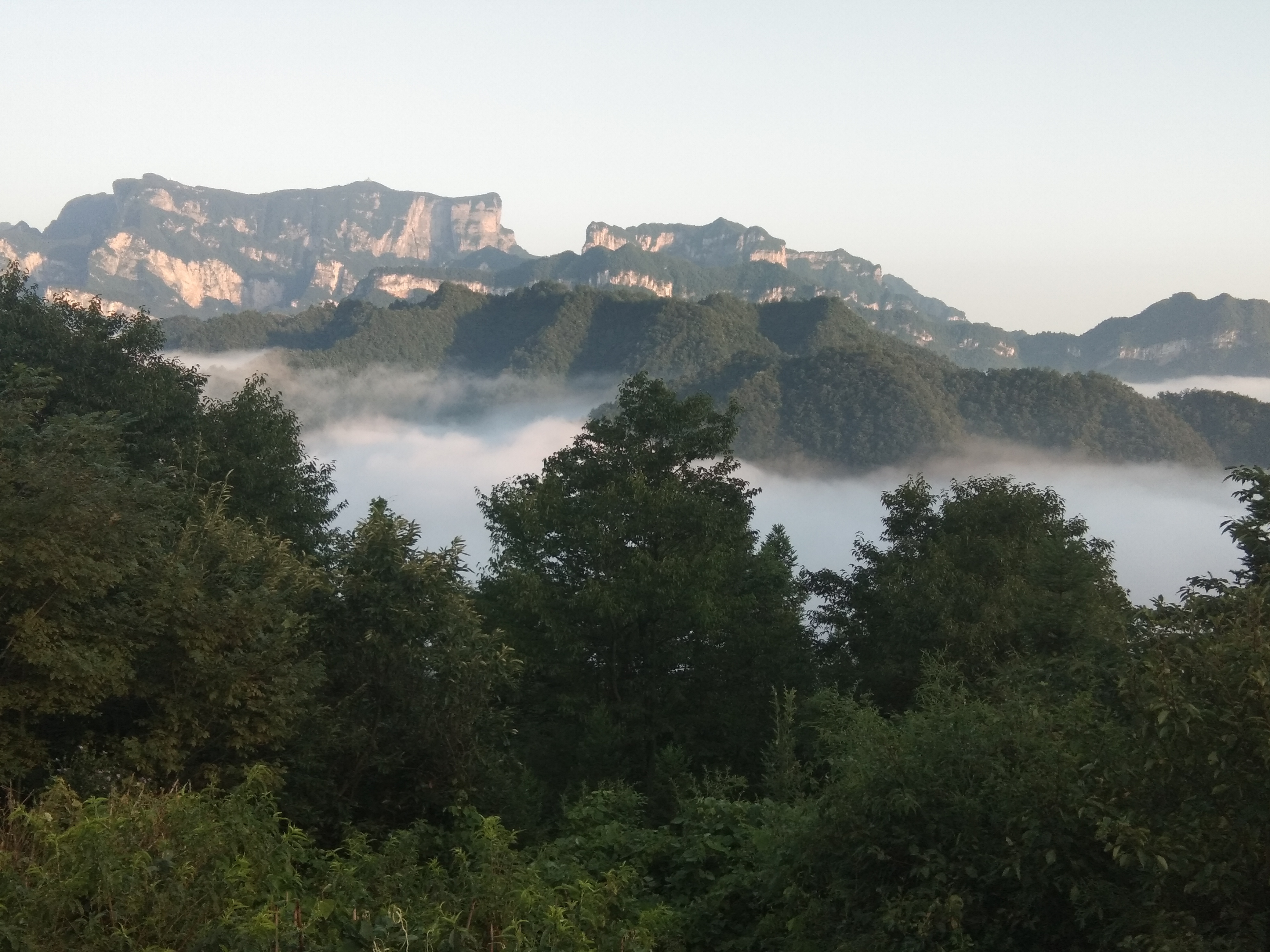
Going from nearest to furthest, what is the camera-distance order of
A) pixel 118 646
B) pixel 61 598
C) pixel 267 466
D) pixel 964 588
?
1. pixel 61 598
2. pixel 118 646
3. pixel 964 588
4. pixel 267 466

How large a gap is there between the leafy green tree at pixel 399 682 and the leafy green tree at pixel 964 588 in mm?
10522

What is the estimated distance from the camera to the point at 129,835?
6.11m

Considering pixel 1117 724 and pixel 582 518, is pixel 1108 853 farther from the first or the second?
pixel 582 518

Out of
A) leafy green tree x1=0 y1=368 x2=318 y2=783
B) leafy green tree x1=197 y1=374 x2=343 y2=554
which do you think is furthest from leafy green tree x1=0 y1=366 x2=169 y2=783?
leafy green tree x1=197 y1=374 x2=343 y2=554

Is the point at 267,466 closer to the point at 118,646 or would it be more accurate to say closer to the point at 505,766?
the point at 505,766

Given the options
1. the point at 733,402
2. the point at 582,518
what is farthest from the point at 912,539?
the point at 582,518

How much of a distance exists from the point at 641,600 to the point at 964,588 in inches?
277

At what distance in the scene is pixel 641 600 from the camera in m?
21.0

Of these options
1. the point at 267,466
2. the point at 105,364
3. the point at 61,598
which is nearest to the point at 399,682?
the point at 61,598

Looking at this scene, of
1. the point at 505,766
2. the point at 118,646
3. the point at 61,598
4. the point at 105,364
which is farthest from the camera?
the point at 105,364

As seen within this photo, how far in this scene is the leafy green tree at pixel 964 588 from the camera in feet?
69.4

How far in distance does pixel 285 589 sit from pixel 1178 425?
500 feet

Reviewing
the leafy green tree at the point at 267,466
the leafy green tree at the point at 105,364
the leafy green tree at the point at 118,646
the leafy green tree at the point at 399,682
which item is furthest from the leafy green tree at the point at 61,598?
the leafy green tree at the point at 267,466

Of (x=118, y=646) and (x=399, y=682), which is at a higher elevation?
(x=118, y=646)
